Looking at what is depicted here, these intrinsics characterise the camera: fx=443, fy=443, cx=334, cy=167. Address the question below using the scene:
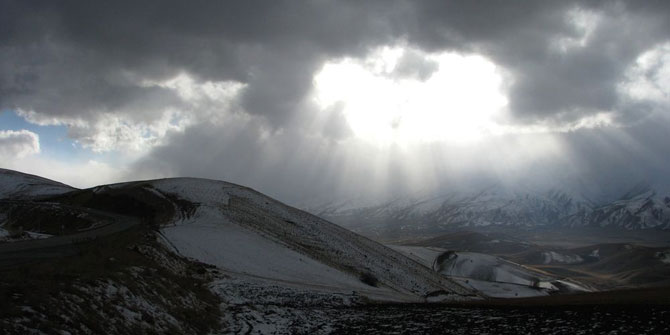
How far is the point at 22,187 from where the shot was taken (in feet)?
321

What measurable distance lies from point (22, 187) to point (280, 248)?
77.4 m

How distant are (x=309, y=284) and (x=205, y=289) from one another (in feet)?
44.4

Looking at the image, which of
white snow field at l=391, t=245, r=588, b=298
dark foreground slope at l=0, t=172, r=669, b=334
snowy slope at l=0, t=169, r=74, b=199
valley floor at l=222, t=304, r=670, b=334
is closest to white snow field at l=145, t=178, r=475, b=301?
dark foreground slope at l=0, t=172, r=669, b=334

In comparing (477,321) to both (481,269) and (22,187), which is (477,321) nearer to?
(22,187)

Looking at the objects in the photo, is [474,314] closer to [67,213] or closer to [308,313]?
[308,313]

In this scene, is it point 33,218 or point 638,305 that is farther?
point 33,218

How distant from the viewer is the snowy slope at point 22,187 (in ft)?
299

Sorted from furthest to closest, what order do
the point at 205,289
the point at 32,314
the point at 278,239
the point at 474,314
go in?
1. the point at 278,239
2. the point at 205,289
3. the point at 474,314
4. the point at 32,314

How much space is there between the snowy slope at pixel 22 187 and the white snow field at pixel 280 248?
3038 centimetres

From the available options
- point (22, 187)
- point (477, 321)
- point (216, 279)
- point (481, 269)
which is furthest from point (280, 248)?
point (481, 269)

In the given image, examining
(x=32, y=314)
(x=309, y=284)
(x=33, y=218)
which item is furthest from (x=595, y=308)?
(x=33, y=218)

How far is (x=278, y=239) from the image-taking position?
5678 cm

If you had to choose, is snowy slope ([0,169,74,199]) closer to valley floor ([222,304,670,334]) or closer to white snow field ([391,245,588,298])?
white snow field ([391,245,588,298])

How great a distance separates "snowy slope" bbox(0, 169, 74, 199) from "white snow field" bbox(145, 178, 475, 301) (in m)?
30.4
